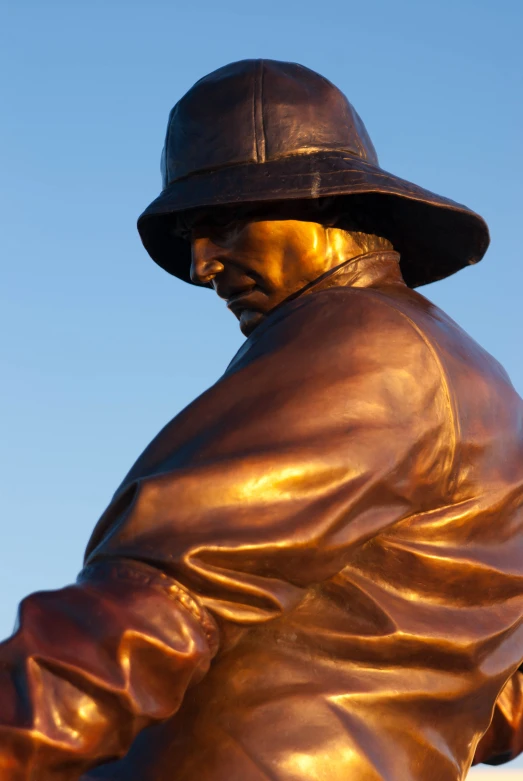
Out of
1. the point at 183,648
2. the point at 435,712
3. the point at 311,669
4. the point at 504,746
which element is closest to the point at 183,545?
the point at 183,648

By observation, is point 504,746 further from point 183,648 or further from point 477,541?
point 183,648

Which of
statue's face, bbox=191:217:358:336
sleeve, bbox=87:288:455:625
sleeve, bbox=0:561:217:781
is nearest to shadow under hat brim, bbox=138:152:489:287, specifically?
statue's face, bbox=191:217:358:336

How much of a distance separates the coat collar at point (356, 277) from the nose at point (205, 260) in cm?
24

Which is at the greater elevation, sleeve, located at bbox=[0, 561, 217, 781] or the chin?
the chin

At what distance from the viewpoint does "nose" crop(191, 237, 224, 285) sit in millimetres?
5465

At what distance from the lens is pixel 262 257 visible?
539 cm

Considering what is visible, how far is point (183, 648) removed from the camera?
14.3ft

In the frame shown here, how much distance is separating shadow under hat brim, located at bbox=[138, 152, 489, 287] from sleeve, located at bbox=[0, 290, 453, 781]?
55 centimetres

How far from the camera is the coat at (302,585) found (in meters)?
4.33

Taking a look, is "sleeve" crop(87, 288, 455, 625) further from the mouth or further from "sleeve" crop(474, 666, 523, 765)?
"sleeve" crop(474, 666, 523, 765)

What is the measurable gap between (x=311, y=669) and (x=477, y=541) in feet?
2.22

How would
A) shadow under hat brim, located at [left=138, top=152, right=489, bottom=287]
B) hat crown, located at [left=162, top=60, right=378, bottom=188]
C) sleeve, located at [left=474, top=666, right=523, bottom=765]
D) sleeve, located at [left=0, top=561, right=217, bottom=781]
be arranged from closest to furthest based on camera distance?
sleeve, located at [left=0, top=561, right=217, bottom=781] → shadow under hat brim, located at [left=138, top=152, right=489, bottom=287] → hat crown, located at [left=162, top=60, right=378, bottom=188] → sleeve, located at [left=474, top=666, right=523, bottom=765]

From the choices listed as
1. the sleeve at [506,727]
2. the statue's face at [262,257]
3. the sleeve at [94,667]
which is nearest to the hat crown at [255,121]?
the statue's face at [262,257]

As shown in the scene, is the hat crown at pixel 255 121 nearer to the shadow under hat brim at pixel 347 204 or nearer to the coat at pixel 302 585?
the shadow under hat brim at pixel 347 204
